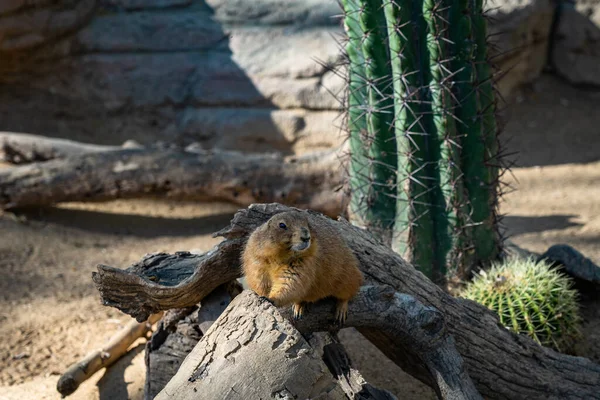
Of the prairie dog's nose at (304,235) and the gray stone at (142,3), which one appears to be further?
the gray stone at (142,3)

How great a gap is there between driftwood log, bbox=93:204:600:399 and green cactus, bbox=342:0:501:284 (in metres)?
0.95

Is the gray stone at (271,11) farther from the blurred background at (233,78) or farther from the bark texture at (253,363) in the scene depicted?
the bark texture at (253,363)

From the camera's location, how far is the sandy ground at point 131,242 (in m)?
4.14

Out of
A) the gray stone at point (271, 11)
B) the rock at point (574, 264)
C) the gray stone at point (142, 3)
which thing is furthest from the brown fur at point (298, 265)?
the gray stone at point (142, 3)

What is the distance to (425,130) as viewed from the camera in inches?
158

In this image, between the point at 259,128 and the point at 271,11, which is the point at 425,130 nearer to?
the point at 259,128

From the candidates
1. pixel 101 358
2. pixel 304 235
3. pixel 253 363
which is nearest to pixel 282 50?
pixel 101 358

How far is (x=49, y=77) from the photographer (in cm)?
885

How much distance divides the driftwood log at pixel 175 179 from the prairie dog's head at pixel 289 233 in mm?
3712

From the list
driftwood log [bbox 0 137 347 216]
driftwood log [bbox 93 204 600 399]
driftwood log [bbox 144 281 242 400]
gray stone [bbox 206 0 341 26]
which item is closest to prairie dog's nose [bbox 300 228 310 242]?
driftwood log [bbox 93 204 600 399]

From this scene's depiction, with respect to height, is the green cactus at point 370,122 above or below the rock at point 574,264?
above

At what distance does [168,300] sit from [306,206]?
3489 mm

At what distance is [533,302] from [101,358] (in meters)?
2.55

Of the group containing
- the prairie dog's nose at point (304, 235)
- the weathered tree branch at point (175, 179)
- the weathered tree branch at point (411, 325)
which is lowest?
the weathered tree branch at point (411, 325)
